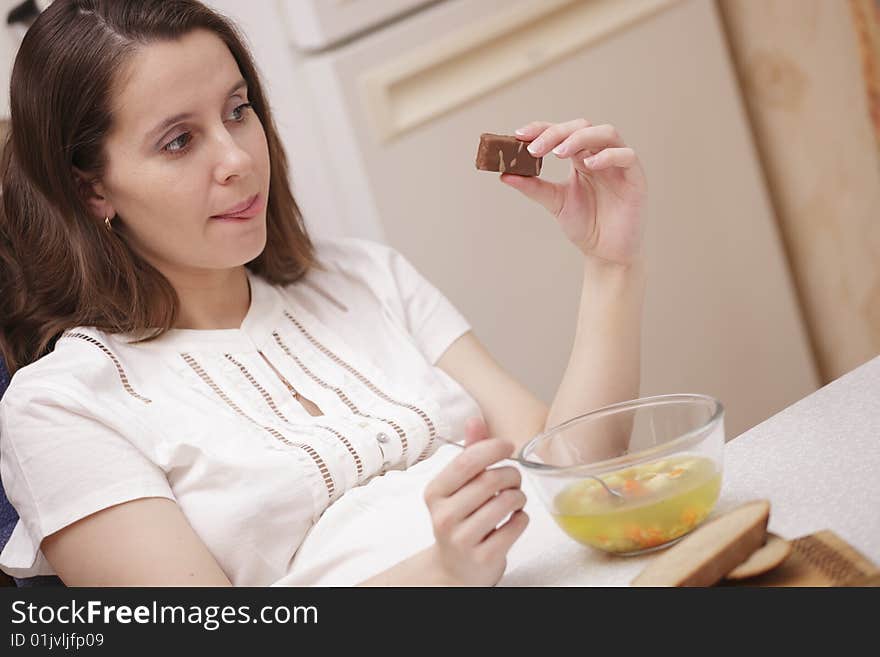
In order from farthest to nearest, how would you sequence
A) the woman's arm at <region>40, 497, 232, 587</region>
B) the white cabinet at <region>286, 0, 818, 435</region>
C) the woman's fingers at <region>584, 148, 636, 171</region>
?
the white cabinet at <region>286, 0, 818, 435</region>
the woman's fingers at <region>584, 148, 636, 171</region>
the woman's arm at <region>40, 497, 232, 587</region>

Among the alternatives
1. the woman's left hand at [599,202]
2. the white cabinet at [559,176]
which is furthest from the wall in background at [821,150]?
the woman's left hand at [599,202]

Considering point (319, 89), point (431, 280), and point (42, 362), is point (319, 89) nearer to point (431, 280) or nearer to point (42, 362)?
point (431, 280)

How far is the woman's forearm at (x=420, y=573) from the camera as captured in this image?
2.91ft

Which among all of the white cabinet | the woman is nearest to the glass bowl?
the woman

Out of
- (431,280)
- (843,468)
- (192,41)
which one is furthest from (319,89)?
(843,468)

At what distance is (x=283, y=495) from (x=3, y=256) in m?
0.46

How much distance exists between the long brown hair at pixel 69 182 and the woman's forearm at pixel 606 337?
49 centimetres

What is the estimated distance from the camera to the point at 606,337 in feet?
4.30

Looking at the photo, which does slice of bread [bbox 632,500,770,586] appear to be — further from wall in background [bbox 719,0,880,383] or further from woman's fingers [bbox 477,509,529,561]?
wall in background [bbox 719,0,880,383]

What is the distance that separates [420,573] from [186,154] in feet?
1.89

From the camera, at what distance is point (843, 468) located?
92 centimetres

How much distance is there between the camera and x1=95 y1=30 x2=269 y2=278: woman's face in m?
1.21

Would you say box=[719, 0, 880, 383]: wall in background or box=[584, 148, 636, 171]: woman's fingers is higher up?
box=[584, 148, 636, 171]: woman's fingers

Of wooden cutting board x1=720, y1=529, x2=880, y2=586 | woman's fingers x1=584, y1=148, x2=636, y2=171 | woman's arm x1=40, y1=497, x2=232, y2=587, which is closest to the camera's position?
wooden cutting board x1=720, y1=529, x2=880, y2=586
